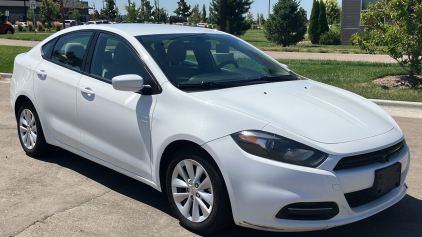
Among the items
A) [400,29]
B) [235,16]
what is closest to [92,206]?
[400,29]

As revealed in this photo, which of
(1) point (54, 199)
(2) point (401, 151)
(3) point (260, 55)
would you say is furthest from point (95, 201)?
(2) point (401, 151)

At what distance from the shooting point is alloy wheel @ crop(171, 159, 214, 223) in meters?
3.59

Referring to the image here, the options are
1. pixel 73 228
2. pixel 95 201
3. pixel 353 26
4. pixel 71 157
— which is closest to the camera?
pixel 73 228

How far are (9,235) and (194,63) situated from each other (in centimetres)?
216

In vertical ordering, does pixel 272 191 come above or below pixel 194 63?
below

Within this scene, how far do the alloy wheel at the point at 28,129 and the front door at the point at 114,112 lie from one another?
1.10 meters

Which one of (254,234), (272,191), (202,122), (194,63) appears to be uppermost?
(194,63)

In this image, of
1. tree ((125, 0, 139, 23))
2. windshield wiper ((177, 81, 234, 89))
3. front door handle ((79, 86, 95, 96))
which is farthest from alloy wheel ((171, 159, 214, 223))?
tree ((125, 0, 139, 23))

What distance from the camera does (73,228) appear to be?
387cm

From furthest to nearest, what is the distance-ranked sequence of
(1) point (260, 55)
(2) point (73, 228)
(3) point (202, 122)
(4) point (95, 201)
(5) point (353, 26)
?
(5) point (353, 26) → (1) point (260, 55) → (4) point (95, 201) → (2) point (73, 228) → (3) point (202, 122)

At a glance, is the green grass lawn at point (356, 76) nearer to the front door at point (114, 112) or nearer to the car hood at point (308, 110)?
the car hood at point (308, 110)

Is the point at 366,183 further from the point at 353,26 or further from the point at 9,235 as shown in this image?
the point at 353,26

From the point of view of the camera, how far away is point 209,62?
15.1 ft

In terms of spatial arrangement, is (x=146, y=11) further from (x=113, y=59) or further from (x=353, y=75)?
(x=113, y=59)
